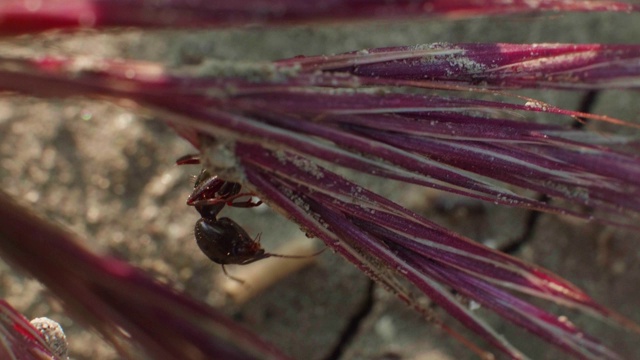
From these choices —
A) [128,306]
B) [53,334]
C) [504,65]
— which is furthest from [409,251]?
[53,334]

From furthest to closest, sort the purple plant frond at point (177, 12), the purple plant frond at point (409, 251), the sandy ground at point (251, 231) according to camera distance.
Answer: the sandy ground at point (251, 231)
the purple plant frond at point (409, 251)
the purple plant frond at point (177, 12)

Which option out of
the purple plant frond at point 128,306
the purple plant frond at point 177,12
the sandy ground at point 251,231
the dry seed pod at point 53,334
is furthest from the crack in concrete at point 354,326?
the purple plant frond at point 177,12

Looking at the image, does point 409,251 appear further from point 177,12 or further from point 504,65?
point 177,12

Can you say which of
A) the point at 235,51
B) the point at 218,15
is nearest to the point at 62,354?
the point at 218,15

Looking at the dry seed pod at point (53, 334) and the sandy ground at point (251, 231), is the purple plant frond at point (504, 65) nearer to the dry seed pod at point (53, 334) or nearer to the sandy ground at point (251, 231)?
the dry seed pod at point (53, 334)

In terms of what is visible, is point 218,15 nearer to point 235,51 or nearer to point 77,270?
point 77,270

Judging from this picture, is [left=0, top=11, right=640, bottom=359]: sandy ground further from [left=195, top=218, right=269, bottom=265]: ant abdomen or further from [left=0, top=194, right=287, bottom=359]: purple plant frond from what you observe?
[left=0, top=194, right=287, bottom=359]: purple plant frond

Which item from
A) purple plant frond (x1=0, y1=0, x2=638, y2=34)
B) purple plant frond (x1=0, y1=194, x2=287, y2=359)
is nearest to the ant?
purple plant frond (x1=0, y1=194, x2=287, y2=359)
